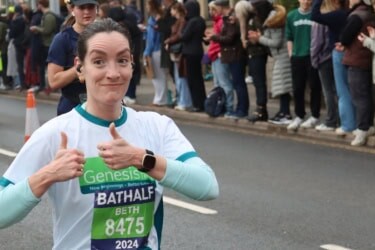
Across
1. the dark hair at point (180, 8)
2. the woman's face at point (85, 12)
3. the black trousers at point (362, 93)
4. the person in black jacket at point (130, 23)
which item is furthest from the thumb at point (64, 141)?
the person in black jacket at point (130, 23)

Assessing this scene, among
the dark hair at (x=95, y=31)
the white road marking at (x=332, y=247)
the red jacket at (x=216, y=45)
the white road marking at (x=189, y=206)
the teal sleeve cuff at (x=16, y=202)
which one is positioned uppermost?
the dark hair at (x=95, y=31)

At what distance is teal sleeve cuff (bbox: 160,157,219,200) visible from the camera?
3.03 m

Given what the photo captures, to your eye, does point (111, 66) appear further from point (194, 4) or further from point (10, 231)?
point (194, 4)

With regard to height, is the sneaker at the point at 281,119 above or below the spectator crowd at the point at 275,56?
below

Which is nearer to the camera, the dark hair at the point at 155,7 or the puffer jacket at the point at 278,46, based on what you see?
the puffer jacket at the point at 278,46

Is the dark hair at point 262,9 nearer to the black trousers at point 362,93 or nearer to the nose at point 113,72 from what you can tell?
the black trousers at point 362,93

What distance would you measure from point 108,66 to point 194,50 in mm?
12460

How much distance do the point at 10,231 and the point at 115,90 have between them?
16.6 feet

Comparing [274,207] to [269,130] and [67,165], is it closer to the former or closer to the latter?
[269,130]

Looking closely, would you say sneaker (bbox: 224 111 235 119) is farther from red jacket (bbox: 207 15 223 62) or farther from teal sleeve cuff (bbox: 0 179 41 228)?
teal sleeve cuff (bbox: 0 179 41 228)

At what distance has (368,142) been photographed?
39.5ft

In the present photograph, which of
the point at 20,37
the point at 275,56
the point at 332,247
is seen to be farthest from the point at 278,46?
the point at 20,37

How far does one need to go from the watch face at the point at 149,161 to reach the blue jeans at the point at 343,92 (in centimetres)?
960

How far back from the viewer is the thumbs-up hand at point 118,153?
2.91 m
